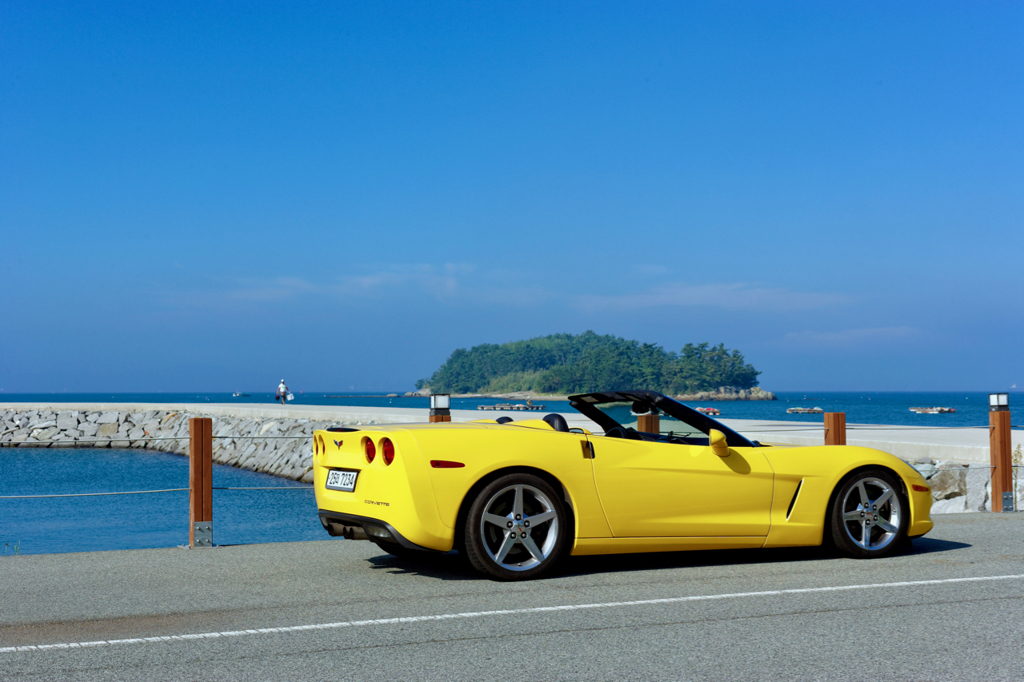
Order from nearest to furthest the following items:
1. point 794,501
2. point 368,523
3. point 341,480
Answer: point 368,523 → point 341,480 → point 794,501

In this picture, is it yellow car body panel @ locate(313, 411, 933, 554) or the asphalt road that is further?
yellow car body panel @ locate(313, 411, 933, 554)

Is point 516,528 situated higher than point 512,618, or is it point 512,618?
point 516,528

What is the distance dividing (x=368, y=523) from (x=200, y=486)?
2.52 m

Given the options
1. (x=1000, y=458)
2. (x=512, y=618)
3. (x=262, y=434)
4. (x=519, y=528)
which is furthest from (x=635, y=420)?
(x=262, y=434)

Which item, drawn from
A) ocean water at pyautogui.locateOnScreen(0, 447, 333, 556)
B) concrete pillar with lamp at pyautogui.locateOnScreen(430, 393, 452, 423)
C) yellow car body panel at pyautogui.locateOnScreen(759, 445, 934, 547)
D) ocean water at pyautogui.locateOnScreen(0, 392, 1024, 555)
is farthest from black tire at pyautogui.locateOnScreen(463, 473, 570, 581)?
ocean water at pyautogui.locateOnScreen(0, 392, 1024, 555)

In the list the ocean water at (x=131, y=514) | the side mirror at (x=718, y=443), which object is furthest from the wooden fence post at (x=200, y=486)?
the side mirror at (x=718, y=443)

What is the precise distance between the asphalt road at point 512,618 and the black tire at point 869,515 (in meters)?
0.16

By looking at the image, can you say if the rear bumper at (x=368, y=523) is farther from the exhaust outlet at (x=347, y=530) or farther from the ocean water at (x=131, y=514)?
the ocean water at (x=131, y=514)

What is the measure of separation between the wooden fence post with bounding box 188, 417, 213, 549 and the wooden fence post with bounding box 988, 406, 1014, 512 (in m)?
8.18

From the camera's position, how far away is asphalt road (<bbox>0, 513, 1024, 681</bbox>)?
4.01 m

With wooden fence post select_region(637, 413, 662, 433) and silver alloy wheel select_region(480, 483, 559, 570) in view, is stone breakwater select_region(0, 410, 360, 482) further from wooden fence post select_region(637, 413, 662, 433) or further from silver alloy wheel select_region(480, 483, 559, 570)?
silver alloy wheel select_region(480, 483, 559, 570)

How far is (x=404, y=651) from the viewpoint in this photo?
14.0 feet

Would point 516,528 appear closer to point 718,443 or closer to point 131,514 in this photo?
point 718,443

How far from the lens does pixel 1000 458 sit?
10.4m
